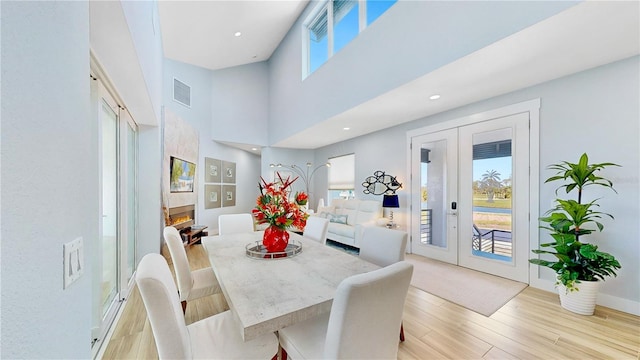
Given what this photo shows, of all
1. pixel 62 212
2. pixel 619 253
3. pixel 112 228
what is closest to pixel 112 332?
pixel 112 228

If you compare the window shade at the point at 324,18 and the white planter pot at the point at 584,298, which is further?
the window shade at the point at 324,18

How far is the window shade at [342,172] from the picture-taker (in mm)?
6223

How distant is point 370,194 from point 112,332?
4597 millimetres

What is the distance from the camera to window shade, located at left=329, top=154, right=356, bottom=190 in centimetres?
622

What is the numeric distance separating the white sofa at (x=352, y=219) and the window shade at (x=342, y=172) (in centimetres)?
87

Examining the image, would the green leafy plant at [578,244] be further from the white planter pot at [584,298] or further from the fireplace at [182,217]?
the fireplace at [182,217]

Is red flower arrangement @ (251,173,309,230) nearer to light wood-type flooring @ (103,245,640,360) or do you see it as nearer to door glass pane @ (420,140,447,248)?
light wood-type flooring @ (103,245,640,360)

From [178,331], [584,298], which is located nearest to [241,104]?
[178,331]

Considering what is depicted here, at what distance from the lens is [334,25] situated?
4.38 meters

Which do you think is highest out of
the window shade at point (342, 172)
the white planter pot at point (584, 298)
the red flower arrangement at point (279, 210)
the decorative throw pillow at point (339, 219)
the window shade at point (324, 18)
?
the window shade at point (324, 18)

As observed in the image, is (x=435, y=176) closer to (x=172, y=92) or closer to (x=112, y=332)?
(x=112, y=332)

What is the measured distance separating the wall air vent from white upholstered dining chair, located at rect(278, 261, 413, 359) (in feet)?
19.1

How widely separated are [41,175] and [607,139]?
13.8 ft

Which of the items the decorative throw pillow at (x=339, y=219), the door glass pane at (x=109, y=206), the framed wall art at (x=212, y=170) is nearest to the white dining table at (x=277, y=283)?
the door glass pane at (x=109, y=206)
